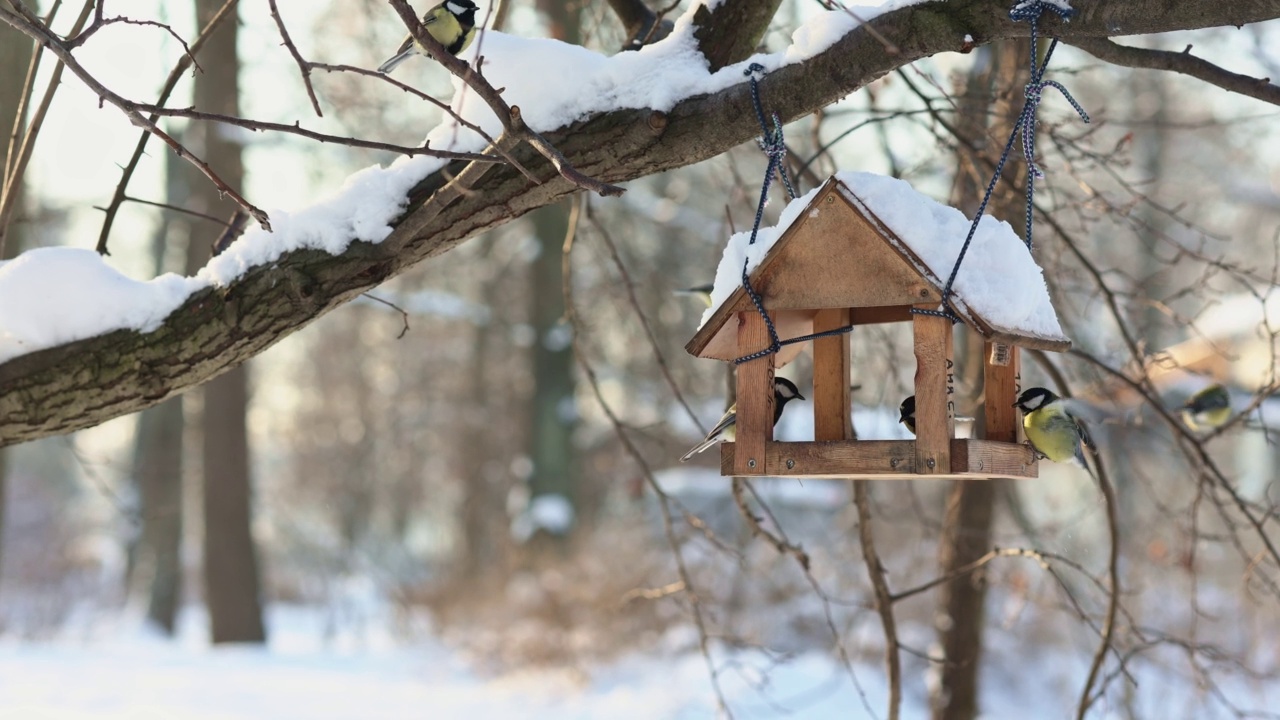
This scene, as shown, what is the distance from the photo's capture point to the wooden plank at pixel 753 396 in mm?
2740

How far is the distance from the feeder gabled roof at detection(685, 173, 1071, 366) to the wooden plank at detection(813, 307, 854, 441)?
0.27 m

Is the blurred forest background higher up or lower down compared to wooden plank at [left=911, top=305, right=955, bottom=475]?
higher up

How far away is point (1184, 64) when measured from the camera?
109 inches

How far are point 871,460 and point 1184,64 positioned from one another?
1201 millimetres

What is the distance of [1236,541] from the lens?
3.87 meters

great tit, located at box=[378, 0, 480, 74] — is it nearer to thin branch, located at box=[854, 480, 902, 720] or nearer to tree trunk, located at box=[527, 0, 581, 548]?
thin branch, located at box=[854, 480, 902, 720]

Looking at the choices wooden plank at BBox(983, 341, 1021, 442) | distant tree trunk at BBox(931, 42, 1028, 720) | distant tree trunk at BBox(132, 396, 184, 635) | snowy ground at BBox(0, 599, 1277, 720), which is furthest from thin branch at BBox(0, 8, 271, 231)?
distant tree trunk at BBox(132, 396, 184, 635)

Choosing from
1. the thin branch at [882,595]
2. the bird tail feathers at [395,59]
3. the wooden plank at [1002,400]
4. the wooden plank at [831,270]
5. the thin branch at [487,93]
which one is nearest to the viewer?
the thin branch at [487,93]

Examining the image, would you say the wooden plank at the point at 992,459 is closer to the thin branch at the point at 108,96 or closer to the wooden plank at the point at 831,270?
the wooden plank at the point at 831,270

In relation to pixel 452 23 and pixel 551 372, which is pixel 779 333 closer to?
pixel 452 23

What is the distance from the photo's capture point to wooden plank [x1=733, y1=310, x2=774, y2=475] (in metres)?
2.74

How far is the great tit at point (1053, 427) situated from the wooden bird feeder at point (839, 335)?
43 cm

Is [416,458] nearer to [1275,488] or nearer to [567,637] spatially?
[567,637]

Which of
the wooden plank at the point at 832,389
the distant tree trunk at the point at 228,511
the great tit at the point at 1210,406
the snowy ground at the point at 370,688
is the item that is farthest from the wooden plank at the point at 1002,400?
the distant tree trunk at the point at 228,511
